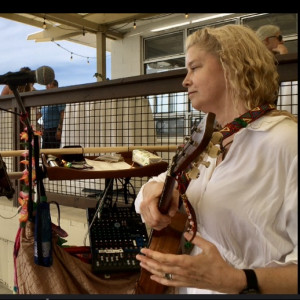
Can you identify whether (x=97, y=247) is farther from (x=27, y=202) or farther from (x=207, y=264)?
(x=207, y=264)

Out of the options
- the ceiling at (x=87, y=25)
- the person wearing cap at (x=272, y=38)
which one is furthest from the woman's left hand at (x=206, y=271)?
the ceiling at (x=87, y=25)

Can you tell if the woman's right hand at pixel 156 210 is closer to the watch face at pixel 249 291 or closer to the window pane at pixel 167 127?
the watch face at pixel 249 291

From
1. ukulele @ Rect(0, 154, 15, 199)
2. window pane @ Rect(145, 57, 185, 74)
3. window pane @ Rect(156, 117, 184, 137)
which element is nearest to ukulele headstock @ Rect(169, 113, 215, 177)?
ukulele @ Rect(0, 154, 15, 199)

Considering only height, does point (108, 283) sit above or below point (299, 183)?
below

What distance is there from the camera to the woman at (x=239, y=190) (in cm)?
70

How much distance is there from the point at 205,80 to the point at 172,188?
310mm

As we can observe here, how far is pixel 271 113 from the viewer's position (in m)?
0.81

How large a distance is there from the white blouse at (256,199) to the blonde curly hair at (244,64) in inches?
3.9

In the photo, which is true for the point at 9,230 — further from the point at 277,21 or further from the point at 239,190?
the point at 277,21

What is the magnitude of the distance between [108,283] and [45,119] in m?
1.65

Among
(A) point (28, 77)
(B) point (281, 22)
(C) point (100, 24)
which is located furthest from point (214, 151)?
(C) point (100, 24)

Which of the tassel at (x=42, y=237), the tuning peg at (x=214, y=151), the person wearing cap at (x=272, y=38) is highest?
the person wearing cap at (x=272, y=38)

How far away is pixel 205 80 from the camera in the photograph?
900 mm
